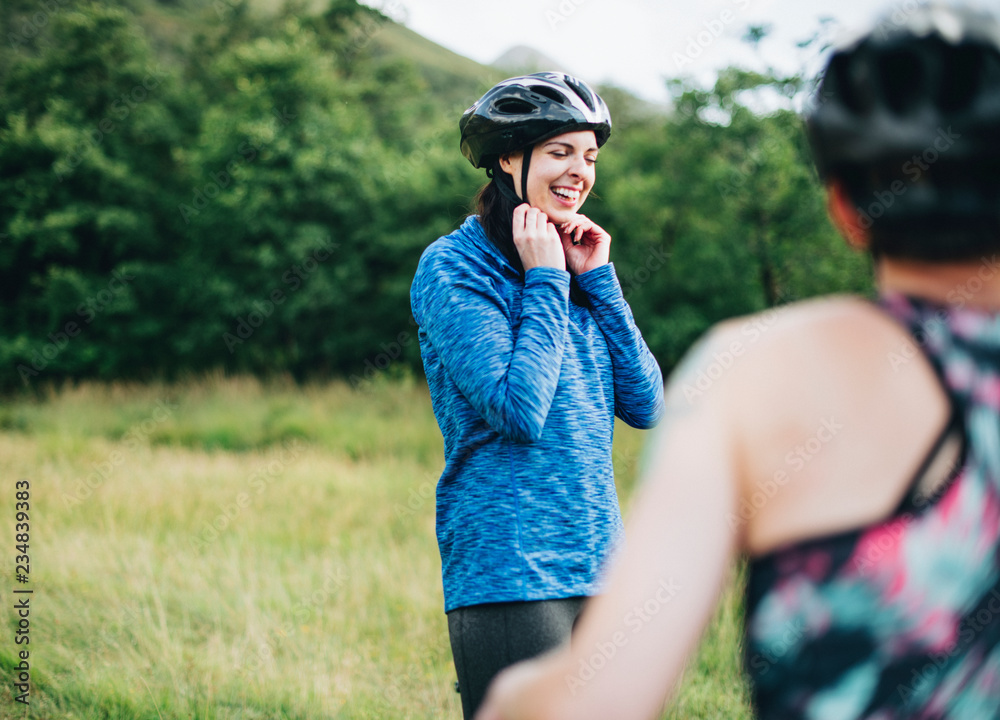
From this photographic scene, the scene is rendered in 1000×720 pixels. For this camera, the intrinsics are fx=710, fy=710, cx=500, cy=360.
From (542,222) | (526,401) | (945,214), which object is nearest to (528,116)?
(542,222)

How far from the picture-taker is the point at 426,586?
5.28 metres

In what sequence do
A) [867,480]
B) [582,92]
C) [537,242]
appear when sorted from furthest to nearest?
[582,92], [537,242], [867,480]

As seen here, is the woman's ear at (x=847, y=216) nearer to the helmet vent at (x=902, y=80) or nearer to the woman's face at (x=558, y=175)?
the helmet vent at (x=902, y=80)

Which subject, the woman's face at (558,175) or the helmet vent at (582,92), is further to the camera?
the helmet vent at (582,92)

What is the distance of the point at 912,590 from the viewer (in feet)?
2.42

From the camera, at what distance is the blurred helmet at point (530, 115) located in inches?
78.3

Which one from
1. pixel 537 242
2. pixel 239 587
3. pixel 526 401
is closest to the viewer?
pixel 526 401

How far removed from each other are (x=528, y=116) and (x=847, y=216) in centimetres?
131

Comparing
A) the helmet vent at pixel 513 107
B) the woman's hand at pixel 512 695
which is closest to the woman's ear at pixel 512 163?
the helmet vent at pixel 513 107

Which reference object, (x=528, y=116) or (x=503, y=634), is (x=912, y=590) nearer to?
(x=503, y=634)

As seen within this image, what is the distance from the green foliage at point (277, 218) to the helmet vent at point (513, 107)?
15.2m

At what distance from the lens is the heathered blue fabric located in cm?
155

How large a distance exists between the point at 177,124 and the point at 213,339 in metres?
7.11

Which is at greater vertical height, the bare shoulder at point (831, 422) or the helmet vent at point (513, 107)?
the helmet vent at point (513, 107)
